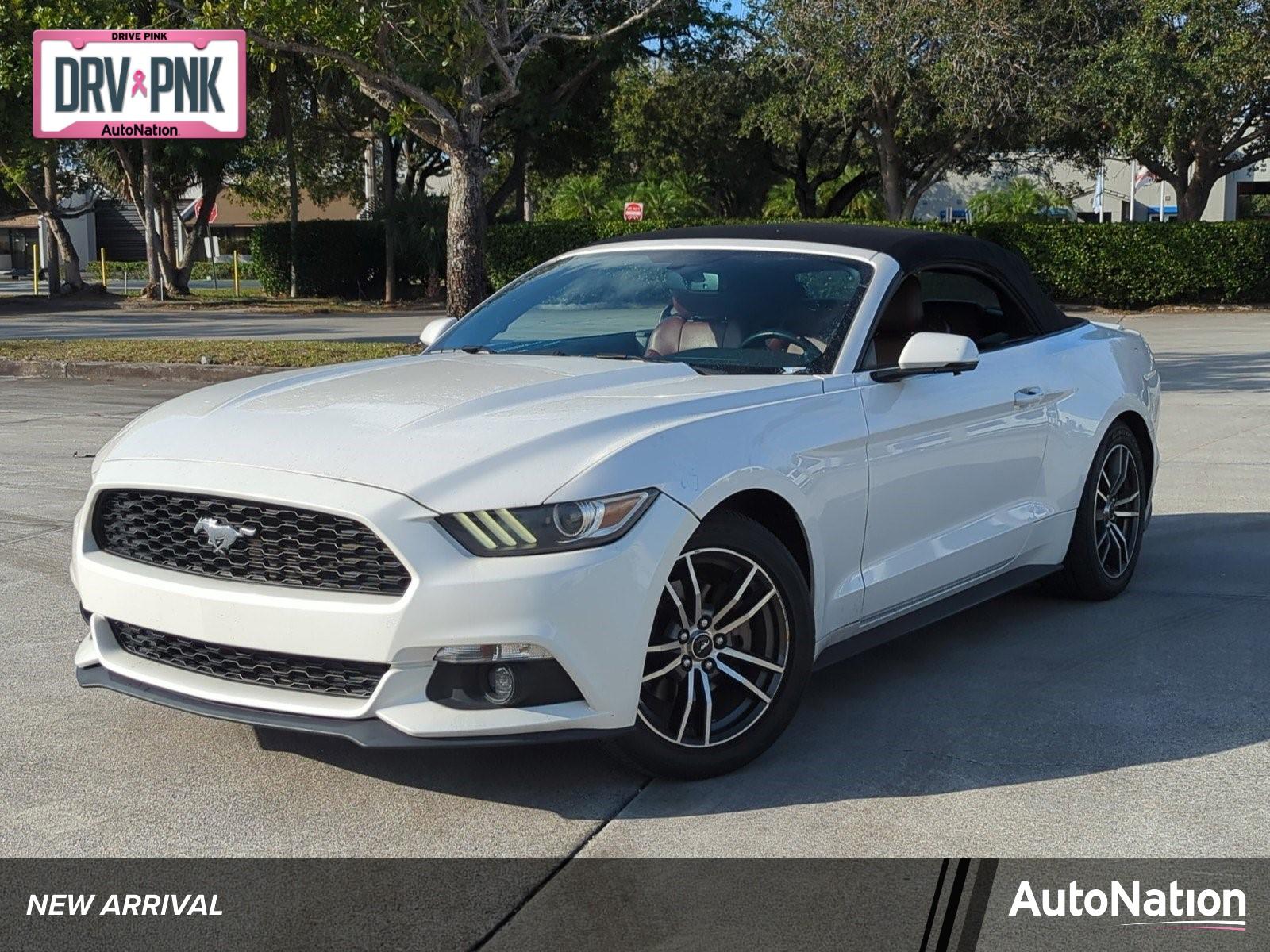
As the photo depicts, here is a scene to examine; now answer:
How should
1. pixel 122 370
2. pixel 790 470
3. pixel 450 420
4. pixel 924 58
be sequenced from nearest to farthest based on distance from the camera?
1. pixel 450 420
2. pixel 790 470
3. pixel 122 370
4. pixel 924 58

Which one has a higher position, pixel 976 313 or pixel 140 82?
pixel 140 82

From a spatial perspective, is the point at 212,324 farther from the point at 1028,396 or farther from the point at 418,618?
the point at 418,618

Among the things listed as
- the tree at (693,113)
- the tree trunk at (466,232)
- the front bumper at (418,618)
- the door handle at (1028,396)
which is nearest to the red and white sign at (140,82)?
the tree trunk at (466,232)

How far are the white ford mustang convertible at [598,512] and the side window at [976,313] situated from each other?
0.33 metres

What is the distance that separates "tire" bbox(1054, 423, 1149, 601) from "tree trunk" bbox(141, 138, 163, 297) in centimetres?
3069

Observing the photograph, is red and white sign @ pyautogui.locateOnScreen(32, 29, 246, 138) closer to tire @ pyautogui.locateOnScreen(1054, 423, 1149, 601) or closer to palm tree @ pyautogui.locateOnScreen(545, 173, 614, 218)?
tire @ pyautogui.locateOnScreen(1054, 423, 1149, 601)

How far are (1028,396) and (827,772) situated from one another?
1.97m

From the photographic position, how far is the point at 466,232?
19.9 meters

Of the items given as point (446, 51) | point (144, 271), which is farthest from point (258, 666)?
point (144, 271)

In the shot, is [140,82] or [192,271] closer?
[140,82]

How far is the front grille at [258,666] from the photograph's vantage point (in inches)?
150

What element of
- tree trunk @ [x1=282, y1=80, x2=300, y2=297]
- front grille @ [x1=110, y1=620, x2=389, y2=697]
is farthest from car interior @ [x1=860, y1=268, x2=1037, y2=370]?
tree trunk @ [x1=282, y1=80, x2=300, y2=297]

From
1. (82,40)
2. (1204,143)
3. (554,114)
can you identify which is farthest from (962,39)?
(82,40)

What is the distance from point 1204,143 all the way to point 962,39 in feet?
20.5
